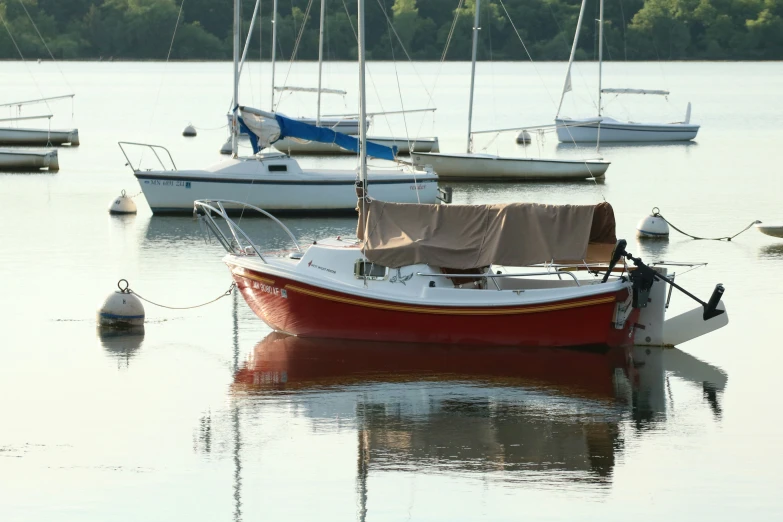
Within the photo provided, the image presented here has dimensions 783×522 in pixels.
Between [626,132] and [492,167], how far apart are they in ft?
69.5

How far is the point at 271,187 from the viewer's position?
1352 inches

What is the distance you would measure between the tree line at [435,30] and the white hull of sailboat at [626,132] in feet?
290

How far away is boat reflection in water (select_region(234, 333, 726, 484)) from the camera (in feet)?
50.3

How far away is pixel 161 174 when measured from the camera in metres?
34.4

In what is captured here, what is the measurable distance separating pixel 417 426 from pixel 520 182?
95.9 feet

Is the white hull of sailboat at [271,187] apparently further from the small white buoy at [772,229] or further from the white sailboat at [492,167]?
the white sailboat at [492,167]

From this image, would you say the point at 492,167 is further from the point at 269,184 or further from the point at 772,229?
the point at 772,229

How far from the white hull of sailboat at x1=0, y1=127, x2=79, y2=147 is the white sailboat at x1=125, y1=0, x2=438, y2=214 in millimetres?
24048

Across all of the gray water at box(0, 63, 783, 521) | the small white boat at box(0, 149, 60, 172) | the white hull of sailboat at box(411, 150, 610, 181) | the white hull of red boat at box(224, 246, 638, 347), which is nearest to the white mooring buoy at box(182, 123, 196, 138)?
the small white boat at box(0, 149, 60, 172)

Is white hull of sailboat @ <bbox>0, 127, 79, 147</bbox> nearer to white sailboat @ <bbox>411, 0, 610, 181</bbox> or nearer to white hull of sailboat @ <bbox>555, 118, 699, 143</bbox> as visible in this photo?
white sailboat @ <bbox>411, 0, 610, 181</bbox>

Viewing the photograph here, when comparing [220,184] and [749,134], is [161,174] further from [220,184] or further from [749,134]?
[749,134]

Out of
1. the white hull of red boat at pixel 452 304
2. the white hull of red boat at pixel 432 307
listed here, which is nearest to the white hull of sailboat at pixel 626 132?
the white hull of red boat at pixel 452 304

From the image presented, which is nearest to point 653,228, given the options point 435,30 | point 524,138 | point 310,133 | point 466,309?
point 310,133

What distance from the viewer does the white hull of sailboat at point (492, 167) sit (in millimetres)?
44406
